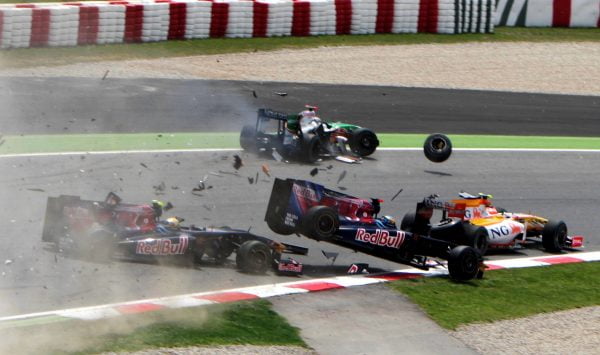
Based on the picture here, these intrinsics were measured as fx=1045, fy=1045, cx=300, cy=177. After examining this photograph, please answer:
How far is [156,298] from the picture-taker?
10.2 m

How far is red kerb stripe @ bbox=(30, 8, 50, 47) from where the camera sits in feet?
71.2

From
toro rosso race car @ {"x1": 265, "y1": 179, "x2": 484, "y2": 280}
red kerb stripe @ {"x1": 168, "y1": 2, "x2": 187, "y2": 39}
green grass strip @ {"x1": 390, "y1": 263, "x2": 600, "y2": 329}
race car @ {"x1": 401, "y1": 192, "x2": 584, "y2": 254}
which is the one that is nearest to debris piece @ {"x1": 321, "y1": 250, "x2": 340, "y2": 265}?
toro rosso race car @ {"x1": 265, "y1": 179, "x2": 484, "y2": 280}

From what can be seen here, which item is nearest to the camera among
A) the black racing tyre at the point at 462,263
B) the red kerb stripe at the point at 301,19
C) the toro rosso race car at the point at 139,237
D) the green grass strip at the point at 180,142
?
the toro rosso race car at the point at 139,237

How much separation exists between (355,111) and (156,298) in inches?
420

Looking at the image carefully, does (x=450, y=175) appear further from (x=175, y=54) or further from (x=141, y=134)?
(x=175, y=54)

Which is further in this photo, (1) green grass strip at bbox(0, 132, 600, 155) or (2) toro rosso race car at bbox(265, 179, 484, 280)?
(1) green grass strip at bbox(0, 132, 600, 155)

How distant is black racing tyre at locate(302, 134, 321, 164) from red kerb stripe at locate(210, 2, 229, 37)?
896cm

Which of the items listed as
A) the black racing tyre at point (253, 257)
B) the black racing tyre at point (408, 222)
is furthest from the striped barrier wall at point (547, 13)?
the black racing tyre at point (253, 257)

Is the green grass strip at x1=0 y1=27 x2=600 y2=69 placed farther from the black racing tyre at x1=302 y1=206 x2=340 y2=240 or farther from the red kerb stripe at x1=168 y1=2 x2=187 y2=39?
the black racing tyre at x1=302 y1=206 x2=340 y2=240

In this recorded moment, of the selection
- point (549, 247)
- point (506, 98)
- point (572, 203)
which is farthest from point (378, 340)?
point (506, 98)

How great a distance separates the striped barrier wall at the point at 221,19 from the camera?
2188 centimetres

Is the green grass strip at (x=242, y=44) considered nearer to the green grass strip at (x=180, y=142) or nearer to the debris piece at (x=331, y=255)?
the green grass strip at (x=180, y=142)

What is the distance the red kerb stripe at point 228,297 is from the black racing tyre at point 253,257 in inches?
23.1

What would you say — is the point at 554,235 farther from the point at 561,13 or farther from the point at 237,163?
the point at 561,13
